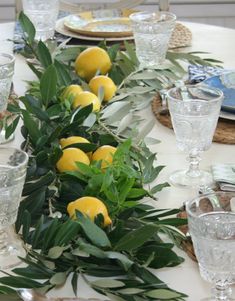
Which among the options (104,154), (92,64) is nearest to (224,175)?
(104,154)

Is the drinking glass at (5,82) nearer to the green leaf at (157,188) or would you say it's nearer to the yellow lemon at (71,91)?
the yellow lemon at (71,91)

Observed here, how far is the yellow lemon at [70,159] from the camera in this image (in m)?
1.19

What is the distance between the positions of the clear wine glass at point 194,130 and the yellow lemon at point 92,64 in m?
0.36

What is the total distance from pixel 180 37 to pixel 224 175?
2.83 ft

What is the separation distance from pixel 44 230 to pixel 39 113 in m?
0.36

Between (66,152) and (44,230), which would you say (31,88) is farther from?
(44,230)

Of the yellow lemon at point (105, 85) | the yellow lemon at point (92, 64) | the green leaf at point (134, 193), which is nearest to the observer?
the green leaf at point (134, 193)

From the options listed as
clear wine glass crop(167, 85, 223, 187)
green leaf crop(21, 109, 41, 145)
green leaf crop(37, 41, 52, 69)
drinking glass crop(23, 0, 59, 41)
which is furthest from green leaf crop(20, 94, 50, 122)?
drinking glass crop(23, 0, 59, 41)

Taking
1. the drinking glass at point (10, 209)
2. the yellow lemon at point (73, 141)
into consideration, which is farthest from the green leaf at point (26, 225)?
the yellow lemon at point (73, 141)

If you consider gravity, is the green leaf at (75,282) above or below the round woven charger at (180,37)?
above

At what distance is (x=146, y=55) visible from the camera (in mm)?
1752

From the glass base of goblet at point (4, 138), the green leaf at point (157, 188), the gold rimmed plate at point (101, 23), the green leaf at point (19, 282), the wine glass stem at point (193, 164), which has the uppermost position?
the green leaf at point (19, 282)

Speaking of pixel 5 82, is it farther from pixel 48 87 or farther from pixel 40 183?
pixel 40 183

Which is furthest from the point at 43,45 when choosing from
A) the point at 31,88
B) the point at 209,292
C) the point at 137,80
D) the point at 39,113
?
the point at 209,292
